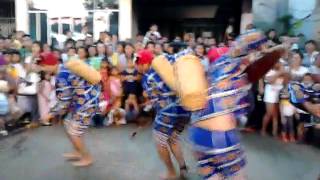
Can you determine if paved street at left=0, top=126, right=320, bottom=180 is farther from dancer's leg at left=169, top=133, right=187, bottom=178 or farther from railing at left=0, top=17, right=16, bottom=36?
railing at left=0, top=17, right=16, bottom=36

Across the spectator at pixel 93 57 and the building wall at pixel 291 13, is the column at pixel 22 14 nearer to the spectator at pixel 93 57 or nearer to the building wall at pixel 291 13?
the spectator at pixel 93 57

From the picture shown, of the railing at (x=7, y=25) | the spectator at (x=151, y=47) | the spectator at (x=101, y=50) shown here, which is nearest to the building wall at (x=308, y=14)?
the spectator at (x=151, y=47)

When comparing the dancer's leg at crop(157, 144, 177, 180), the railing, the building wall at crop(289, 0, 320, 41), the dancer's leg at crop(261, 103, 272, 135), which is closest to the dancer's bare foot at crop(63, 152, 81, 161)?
the dancer's leg at crop(157, 144, 177, 180)

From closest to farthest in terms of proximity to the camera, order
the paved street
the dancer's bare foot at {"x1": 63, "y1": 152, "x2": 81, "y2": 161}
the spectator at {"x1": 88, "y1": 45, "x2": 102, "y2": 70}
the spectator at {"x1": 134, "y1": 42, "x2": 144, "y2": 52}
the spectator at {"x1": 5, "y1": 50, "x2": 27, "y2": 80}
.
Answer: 1. the paved street
2. the dancer's bare foot at {"x1": 63, "y1": 152, "x2": 81, "y2": 161}
3. the spectator at {"x1": 5, "y1": 50, "x2": 27, "y2": 80}
4. the spectator at {"x1": 88, "y1": 45, "x2": 102, "y2": 70}
5. the spectator at {"x1": 134, "y1": 42, "x2": 144, "y2": 52}

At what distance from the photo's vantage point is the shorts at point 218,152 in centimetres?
314

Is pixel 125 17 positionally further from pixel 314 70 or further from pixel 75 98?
pixel 75 98

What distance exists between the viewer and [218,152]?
3152mm

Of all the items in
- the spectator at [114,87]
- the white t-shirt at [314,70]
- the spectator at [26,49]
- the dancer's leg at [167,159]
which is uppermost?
the spectator at [26,49]

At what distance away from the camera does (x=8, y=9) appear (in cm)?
1750

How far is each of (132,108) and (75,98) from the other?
3419mm

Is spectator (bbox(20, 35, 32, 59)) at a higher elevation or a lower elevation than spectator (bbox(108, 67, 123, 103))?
higher

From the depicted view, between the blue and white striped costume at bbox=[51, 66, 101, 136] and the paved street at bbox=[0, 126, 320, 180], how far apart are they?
53 centimetres

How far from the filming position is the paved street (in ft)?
18.9

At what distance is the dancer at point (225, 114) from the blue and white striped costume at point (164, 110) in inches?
71.7
